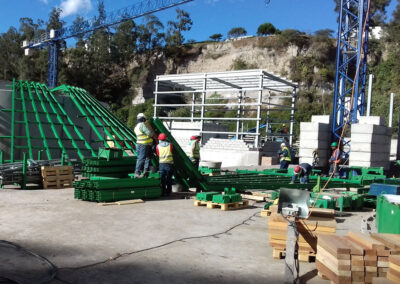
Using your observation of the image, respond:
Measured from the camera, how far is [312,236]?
541cm

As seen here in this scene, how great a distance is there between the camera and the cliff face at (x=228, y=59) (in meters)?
51.2

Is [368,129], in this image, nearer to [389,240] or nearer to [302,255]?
[302,255]

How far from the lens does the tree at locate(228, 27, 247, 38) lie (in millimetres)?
64875

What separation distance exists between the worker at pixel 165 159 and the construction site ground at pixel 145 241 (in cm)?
120

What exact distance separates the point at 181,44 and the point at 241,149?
45093mm

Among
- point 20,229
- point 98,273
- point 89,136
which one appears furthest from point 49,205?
point 89,136

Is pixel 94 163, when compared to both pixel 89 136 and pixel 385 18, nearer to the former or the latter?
pixel 89 136

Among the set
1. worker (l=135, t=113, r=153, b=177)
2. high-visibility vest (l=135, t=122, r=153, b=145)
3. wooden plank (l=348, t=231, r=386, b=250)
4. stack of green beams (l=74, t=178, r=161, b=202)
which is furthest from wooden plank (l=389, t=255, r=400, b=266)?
high-visibility vest (l=135, t=122, r=153, b=145)

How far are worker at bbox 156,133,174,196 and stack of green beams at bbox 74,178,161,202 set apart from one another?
0.55 metres

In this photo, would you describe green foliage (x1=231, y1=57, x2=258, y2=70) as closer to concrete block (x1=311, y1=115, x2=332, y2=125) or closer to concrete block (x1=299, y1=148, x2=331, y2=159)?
concrete block (x1=311, y1=115, x2=332, y2=125)

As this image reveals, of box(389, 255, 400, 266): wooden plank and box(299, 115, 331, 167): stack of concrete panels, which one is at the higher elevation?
box(299, 115, 331, 167): stack of concrete panels

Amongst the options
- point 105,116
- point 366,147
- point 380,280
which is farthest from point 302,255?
point 105,116

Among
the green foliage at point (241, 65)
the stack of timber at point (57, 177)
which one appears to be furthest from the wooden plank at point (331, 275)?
the green foliage at point (241, 65)

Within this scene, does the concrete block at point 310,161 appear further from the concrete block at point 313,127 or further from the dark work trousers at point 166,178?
the dark work trousers at point 166,178
